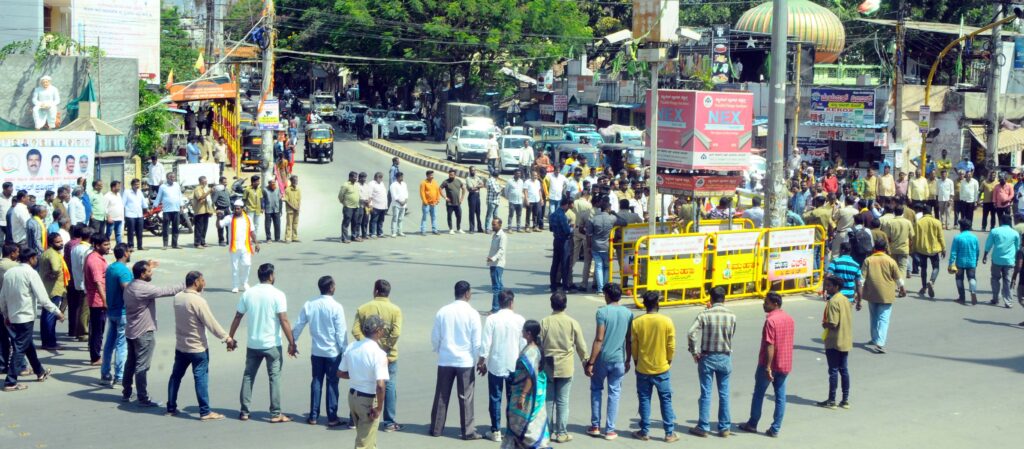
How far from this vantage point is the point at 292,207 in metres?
23.0

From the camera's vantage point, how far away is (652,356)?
9.75 meters

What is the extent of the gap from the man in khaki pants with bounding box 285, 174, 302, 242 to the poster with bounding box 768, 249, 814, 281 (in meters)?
10.2

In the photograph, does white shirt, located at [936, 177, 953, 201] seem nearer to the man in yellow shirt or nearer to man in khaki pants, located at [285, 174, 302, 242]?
man in khaki pants, located at [285, 174, 302, 242]

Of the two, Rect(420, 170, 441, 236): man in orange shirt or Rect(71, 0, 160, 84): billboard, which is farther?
Rect(71, 0, 160, 84): billboard

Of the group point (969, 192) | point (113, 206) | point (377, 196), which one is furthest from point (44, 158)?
point (969, 192)

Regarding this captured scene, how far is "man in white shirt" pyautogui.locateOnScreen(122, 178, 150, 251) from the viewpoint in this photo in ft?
70.0

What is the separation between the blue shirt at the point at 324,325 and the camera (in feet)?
32.9

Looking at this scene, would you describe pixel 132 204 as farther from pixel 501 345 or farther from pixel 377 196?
pixel 501 345

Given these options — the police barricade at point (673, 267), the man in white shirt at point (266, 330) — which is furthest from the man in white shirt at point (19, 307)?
the police barricade at point (673, 267)

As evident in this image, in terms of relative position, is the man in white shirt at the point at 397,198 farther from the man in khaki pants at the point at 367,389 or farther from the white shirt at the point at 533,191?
the man in khaki pants at the point at 367,389

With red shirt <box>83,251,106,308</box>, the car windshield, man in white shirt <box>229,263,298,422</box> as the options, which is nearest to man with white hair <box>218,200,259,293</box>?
red shirt <box>83,251,106,308</box>

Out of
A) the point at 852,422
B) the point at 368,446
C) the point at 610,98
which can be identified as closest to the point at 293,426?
the point at 368,446

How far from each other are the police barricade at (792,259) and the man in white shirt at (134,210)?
12.2 m

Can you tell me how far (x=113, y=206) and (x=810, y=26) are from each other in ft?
109
